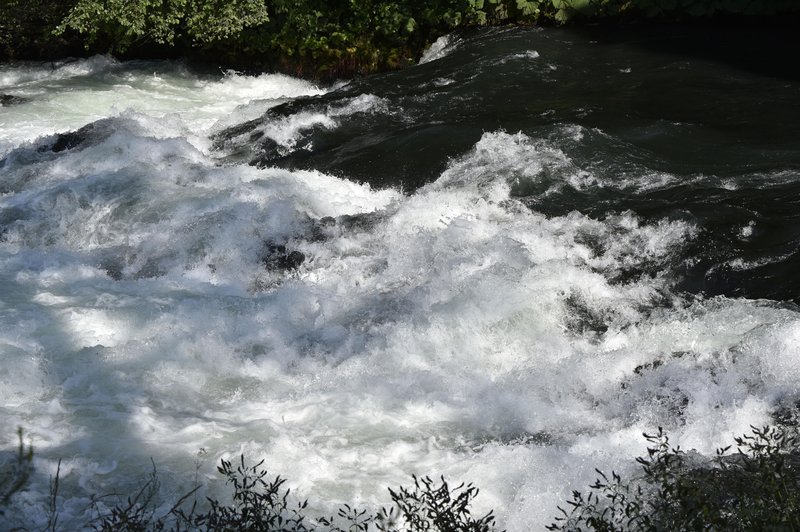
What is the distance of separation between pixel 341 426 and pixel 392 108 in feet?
18.6

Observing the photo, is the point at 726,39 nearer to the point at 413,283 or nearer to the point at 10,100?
the point at 413,283

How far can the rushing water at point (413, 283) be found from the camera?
423cm

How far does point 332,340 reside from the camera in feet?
17.4

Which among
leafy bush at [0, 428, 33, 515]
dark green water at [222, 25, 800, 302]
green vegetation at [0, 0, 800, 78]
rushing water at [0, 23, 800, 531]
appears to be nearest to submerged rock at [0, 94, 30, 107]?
green vegetation at [0, 0, 800, 78]

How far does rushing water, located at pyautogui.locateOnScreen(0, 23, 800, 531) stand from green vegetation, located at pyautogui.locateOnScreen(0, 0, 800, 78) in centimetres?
222

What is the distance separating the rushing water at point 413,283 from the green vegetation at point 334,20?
2.22m

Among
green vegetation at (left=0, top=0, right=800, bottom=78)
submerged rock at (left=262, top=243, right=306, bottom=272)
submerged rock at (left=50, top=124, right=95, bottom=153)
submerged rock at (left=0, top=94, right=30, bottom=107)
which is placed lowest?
submerged rock at (left=262, top=243, right=306, bottom=272)

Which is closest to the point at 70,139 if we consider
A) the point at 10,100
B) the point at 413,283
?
the point at 10,100

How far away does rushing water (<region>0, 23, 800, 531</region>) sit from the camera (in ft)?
13.9

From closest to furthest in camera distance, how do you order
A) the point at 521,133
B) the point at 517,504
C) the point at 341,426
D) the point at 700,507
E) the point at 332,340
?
1. the point at 700,507
2. the point at 517,504
3. the point at 341,426
4. the point at 332,340
5. the point at 521,133

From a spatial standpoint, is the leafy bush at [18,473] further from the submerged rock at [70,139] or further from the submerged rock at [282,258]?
the submerged rock at [70,139]

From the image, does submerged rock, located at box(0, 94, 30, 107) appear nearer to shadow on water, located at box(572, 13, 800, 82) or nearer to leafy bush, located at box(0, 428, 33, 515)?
shadow on water, located at box(572, 13, 800, 82)

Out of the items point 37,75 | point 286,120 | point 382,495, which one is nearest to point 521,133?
point 286,120

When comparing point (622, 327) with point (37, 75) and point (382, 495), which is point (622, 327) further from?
point (37, 75)
